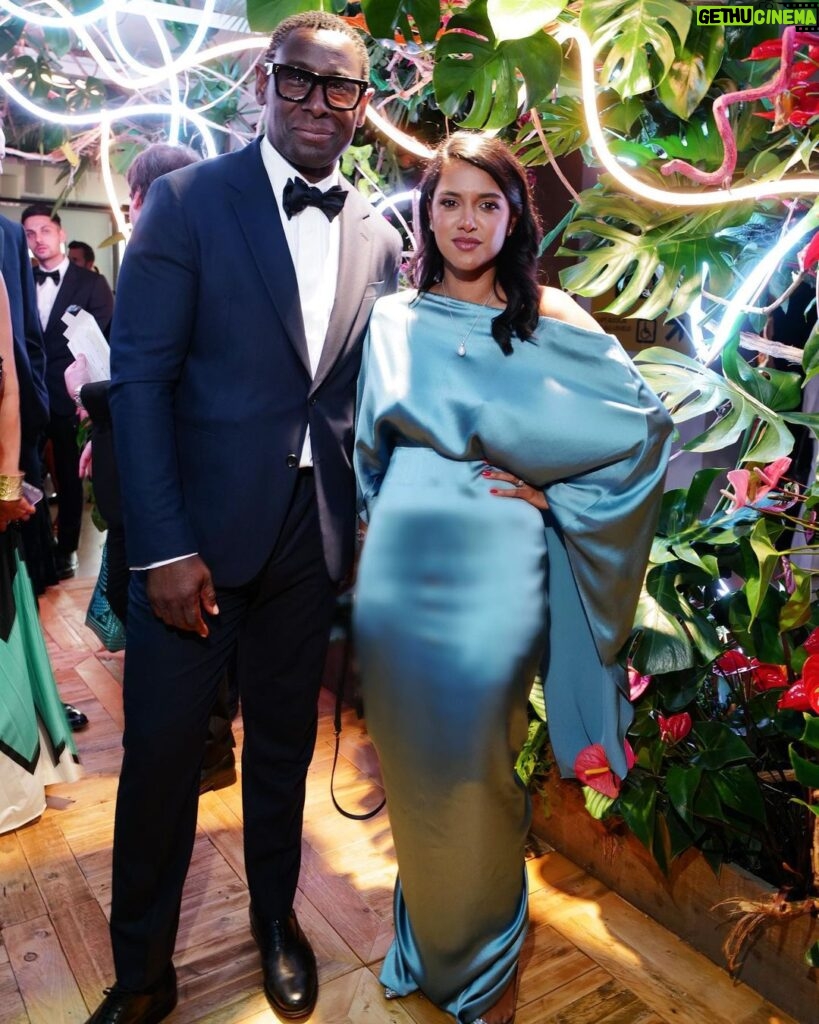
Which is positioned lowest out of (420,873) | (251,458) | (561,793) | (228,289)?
(561,793)

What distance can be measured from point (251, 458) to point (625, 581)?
0.70 meters

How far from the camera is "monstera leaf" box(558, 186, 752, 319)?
1.94 metres

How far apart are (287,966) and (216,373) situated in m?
1.18

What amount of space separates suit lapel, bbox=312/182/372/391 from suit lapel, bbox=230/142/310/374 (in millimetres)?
55

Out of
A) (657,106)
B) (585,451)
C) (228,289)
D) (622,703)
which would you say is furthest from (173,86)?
(622,703)

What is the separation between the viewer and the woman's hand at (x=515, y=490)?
1.57 metres

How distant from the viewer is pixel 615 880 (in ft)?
7.04

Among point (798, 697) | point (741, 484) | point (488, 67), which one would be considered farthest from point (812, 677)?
point (488, 67)

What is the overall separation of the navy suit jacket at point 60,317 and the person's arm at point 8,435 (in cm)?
255

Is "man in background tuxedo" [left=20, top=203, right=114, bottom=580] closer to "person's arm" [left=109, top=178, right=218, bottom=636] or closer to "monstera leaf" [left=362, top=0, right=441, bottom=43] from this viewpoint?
"monstera leaf" [left=362, top=0, right=441, bottom=43]

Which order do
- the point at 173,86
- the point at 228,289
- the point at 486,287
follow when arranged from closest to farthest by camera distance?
the point at 228,289 < the point at 486,287 < the point at 173,86

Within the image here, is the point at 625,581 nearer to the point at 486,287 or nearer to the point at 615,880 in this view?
the point at 486,287

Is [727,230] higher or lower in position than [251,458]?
higher

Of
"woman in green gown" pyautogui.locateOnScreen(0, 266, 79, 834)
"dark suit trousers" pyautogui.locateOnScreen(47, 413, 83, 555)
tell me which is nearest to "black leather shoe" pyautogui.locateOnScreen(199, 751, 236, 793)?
"woman in green gown" pyautogui.locateOnScreen(0, 266, 79, 834)
